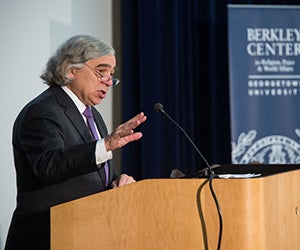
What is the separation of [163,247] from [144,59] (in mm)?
3280

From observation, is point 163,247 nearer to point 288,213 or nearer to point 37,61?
point 288,213

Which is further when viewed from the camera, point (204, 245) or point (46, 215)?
point (46, 215)

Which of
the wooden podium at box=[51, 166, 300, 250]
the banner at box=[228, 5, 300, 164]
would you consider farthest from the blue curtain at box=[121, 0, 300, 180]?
the wooden podium at box=[51, 166, 300, 250]

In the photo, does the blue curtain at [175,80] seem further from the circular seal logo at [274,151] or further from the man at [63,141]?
the man at [63,141]

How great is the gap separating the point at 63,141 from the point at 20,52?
7.16 feet

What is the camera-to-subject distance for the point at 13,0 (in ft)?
15.0

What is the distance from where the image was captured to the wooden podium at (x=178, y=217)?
6.21 feet

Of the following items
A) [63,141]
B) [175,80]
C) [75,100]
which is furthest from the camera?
[175,80]

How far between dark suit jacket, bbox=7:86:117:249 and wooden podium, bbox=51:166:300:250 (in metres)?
0.27

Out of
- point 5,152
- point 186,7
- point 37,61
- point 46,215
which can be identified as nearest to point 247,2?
point 186,7

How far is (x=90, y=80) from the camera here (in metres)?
2.82

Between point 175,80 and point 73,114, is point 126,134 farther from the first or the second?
point 175,80

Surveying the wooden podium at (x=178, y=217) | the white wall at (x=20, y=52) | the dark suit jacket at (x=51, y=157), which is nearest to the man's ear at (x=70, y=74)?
the dark suit jacket at (x=51, y=157)

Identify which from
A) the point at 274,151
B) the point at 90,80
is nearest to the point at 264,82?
the point at 274,151
